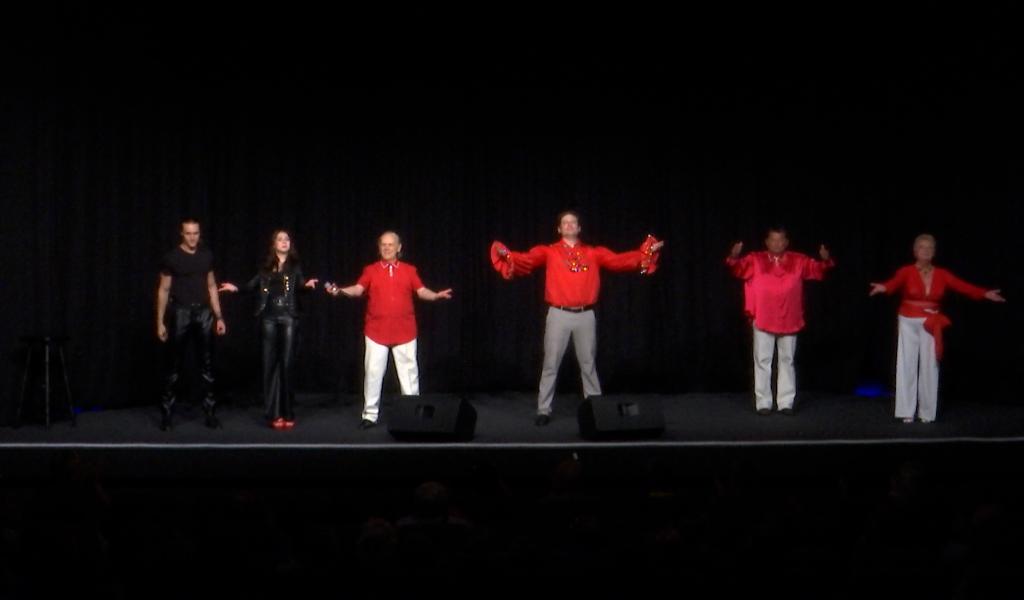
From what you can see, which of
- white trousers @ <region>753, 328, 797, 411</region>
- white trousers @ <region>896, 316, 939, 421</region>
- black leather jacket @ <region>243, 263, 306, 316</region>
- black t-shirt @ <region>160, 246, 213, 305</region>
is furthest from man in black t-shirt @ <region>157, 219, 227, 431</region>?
white trousers @ <region>896, 316, 939, 421</region>

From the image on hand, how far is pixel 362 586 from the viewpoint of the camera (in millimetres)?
2633

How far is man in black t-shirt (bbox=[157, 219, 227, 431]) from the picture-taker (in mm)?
7570

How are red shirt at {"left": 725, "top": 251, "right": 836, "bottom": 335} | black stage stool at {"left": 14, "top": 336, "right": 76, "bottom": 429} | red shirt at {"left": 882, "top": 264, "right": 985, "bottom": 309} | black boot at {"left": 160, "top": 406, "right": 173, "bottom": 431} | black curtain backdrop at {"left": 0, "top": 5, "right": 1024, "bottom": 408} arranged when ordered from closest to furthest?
black boot at {"left": 160, "top": 406, "right": 173, "bottom": 431} < black stage stool at {"left": 14, "top": 336, "right": 76, "bottom": 429} < red shirt at {"left": 882, "top": 264, "right": 985, "bottom": 309} < red shirt at {"left": 725, "top": 251, "right": 836, "bottom": 335} < black curtain backdrop at {"left": 0, "top": 5, "right": 1024, "bottom": 408}

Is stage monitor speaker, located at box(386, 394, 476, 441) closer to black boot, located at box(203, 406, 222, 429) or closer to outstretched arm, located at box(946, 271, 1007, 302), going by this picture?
black boot, located at box(203, 406, 222, 429)

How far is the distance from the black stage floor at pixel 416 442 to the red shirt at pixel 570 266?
38.6 inches

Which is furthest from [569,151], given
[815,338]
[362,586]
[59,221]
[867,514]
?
[362,586]

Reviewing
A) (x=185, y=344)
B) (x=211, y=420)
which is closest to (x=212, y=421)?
(x=211, y=420)

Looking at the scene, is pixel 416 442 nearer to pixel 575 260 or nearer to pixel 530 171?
pixel 575 260

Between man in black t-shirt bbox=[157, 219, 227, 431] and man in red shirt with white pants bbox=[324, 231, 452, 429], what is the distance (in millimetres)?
993

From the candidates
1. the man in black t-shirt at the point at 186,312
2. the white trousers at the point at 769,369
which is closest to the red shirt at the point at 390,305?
the man in black t-shirt at the point at 186,312

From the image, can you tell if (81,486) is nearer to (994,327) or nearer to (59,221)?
(59,221)

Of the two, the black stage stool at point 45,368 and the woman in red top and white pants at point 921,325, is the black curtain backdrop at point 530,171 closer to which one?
the black stage stool at point 45,368

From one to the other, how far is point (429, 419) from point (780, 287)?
127 inches

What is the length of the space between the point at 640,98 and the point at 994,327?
12.3 feet
